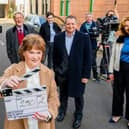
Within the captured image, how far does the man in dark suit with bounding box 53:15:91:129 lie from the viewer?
4340 millimetres

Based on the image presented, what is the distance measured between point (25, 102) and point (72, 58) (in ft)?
7.38

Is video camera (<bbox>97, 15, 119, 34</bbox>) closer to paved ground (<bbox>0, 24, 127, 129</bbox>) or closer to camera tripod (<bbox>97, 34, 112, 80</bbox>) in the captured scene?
camera tripod (<bbox>97, 34, 112, 80</bbox>)

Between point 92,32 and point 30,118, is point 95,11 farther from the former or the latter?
point 30,118

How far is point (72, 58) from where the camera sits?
4414 mm

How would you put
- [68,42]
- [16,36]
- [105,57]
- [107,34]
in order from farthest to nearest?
1. [105,57]
2. [107,34]
3. [16,36]
4. [68,42]

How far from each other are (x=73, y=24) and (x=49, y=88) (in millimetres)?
1802

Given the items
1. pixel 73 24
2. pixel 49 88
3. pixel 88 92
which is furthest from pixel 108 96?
pixel 49 88

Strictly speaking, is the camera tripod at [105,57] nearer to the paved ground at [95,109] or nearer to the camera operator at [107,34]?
the camera operator at [107,34]

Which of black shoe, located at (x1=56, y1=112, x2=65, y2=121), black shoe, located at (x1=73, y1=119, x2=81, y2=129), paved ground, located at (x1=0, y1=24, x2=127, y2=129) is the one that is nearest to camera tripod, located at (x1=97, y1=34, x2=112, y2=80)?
paved ground, located at (x1=0, y1=24, x2=127, y2=129)

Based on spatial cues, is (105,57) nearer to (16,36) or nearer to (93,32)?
(93,32)

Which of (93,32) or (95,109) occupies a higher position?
(93,32)

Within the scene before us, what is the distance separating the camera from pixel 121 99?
494cm

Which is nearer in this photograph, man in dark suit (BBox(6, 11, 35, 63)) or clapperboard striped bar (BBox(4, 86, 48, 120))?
clapperboard striped bar (BBox(4, 86, 48, 120))

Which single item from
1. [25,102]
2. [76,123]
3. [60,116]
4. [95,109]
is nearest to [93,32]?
[95,109]
